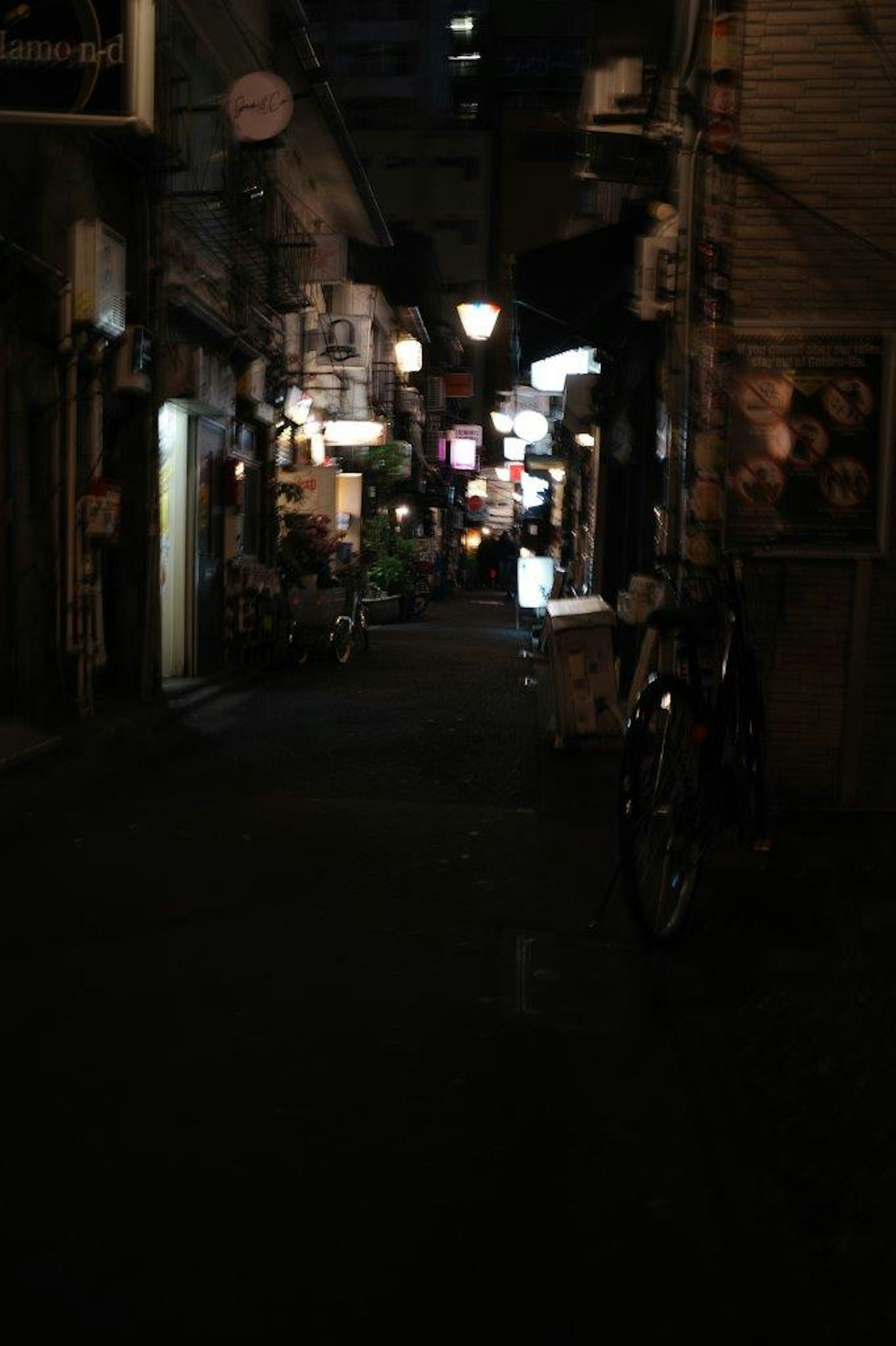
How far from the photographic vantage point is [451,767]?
10.3m

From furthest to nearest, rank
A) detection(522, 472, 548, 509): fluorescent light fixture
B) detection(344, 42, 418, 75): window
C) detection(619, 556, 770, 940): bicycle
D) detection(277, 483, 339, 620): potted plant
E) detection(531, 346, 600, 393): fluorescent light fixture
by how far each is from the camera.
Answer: detection(344, 42, 418, 75): window < detection(522, 472, 548, 509): fluorescent light fixture < detection(531, 346, 600, 393): fluorescent light fixture < detection(277, 483, 339, 620): potted plant < detection(619, 556, 770, 940): bicycle

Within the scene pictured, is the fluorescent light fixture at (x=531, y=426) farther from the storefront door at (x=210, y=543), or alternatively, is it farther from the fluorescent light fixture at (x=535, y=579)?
the storefront door at (x=210, y=543)

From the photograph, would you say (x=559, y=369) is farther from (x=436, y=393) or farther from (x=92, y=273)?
(x=436, y=393)

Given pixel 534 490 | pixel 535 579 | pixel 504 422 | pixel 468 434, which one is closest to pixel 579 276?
pixel 535 579

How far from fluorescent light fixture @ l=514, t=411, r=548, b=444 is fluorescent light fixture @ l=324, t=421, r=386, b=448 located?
2.96 metres

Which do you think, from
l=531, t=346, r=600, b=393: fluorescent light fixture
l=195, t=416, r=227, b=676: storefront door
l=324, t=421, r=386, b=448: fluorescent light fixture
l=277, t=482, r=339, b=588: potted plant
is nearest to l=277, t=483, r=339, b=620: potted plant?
l=277, t=482, r=339, b=588: potted plant

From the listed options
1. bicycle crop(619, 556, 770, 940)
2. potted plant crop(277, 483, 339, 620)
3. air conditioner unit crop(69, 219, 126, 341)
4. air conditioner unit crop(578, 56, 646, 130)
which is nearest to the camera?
bicycle crop(619, 556, 770, 940)

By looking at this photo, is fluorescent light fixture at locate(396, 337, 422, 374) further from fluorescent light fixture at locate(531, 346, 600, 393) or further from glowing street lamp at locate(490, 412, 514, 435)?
fluorescent light fixture at locate(531, 346, 600, 393)

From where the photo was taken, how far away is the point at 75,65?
794cm

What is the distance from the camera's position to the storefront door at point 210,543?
1695 cm

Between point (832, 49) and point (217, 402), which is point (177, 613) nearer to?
point (217, 402)

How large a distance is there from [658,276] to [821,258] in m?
2.27

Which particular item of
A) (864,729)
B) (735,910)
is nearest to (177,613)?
(864,729)

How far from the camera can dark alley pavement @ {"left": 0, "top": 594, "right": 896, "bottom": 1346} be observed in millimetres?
3023
